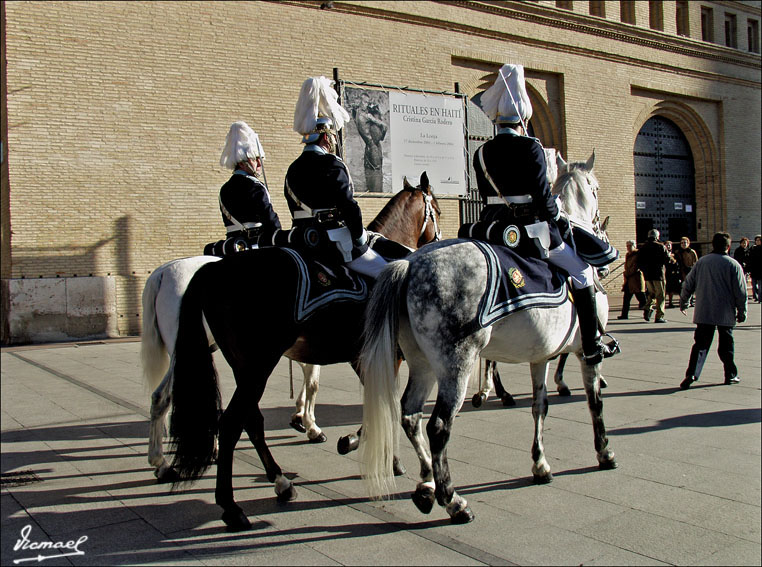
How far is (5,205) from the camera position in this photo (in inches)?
599

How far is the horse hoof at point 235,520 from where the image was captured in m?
4.05

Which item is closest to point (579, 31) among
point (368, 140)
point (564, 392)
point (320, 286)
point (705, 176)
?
point (705, 176)

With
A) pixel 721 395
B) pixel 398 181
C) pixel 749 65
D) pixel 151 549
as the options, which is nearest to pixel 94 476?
pixel 151 549

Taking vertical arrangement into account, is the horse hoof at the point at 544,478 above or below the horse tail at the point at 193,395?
below

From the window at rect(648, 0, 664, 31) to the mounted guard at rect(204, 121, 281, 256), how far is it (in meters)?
23.5

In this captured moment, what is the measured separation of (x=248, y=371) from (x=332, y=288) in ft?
2.64

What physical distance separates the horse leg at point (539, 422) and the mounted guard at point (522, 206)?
368mm

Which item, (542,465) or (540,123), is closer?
(542,465)

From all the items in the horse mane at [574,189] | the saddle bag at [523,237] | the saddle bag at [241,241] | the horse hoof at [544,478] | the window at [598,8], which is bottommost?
the horse hoof at [544,478]

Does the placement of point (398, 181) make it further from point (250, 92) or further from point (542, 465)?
point (542, 465)

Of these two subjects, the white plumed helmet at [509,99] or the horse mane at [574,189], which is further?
the horse mane at [574,189]

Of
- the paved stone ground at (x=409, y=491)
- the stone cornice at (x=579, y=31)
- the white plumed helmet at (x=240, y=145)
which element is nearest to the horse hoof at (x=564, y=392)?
the paved stone ground at (x=409, y=491)

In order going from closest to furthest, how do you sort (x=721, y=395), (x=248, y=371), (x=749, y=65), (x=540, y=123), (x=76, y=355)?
(x=248, y=371) < (x=721, y=395) < (x=76, y=355) < (x=540, y=123) < (x=749, y=65)

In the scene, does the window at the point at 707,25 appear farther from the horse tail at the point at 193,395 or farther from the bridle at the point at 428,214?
the horse tail at the point at 193,395
